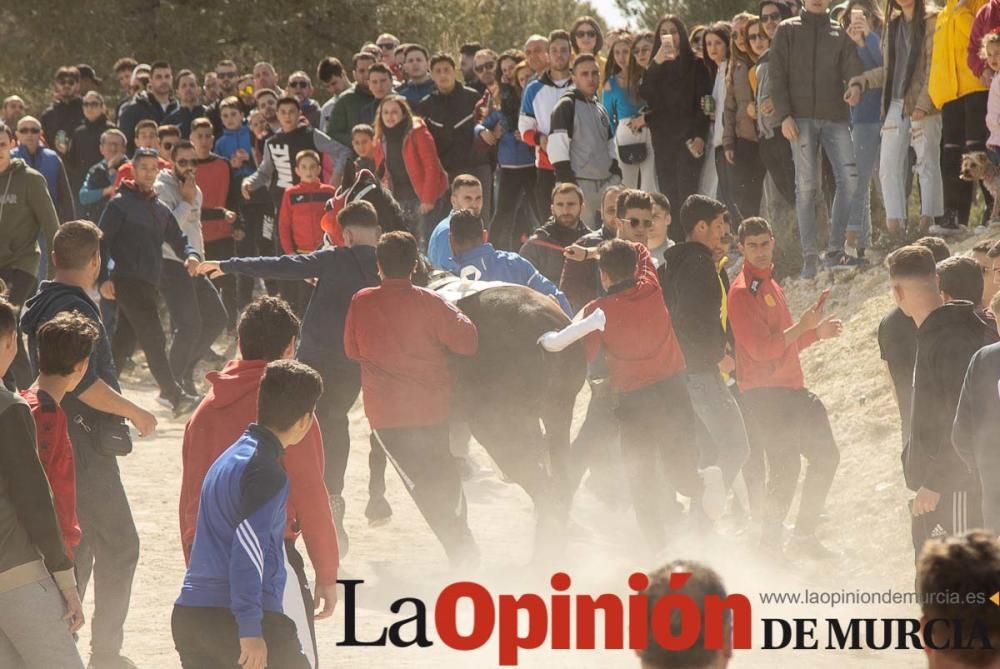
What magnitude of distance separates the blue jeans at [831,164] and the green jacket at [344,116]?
4.69 meters

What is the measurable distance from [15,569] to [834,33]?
8202 mm

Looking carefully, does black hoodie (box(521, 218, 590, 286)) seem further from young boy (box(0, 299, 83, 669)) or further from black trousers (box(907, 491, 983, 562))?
young boy (box(0, 299, 83, 669))

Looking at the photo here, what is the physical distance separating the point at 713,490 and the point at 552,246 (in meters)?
2.30

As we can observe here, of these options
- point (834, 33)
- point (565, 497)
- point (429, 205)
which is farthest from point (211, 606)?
point (429, 205)

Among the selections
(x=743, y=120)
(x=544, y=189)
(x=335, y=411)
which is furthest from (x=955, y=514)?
(x=544, y=189)

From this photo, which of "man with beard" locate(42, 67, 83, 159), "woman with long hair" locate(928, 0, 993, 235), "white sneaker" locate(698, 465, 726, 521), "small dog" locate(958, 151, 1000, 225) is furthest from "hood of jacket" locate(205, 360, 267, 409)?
"man with beard" locate(42, 67, 83, 159)

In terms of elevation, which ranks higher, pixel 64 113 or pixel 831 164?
pixel 64 113

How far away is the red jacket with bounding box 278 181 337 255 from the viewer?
44.1 feet

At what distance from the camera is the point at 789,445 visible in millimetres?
8336

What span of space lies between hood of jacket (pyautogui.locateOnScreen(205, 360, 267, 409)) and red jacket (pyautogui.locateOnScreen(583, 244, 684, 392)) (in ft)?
8.95

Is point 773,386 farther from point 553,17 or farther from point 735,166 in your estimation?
point 553,17

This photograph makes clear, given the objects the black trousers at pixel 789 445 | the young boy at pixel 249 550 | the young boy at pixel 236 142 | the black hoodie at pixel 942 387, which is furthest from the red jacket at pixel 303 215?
the young boy at pixel 249 550

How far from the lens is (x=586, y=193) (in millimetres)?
12688

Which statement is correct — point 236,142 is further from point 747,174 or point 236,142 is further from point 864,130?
point 864,130
